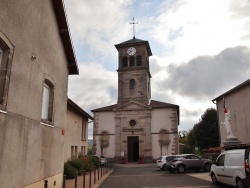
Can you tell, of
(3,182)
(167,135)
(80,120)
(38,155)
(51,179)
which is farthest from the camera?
(167,135)

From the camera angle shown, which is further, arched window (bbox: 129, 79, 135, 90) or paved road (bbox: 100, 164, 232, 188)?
arched window (bbox: 129, 79, 135, 90)

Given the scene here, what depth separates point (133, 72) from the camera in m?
37.9

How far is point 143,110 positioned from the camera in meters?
35.0

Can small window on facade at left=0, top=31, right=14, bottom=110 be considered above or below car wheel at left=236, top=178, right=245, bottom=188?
above

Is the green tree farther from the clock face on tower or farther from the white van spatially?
the white van

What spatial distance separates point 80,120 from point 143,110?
50.7ft

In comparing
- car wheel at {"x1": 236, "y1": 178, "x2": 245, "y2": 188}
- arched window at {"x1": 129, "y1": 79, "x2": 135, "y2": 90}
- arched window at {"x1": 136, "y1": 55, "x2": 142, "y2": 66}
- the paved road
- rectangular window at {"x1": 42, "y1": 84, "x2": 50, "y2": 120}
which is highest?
arched window at {"x1": 136, "y1": 55, "x2": 142, "y2": 66}

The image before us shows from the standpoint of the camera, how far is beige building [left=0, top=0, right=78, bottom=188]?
5449 millimetres

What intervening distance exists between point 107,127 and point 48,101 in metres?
27.5

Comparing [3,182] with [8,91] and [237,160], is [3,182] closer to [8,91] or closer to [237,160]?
[8,91]

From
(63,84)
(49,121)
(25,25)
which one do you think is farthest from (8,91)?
(63,84)

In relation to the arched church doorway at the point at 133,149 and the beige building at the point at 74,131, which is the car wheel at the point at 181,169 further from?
the arched church doorway at the point at 133,149

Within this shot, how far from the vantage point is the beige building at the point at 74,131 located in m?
16.3

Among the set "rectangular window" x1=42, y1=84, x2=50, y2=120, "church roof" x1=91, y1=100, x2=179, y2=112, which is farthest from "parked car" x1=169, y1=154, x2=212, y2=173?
"church roof" x1=91, y1=100, x2=179, y2=112
